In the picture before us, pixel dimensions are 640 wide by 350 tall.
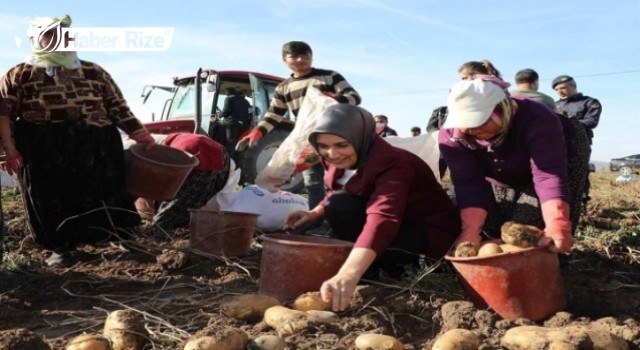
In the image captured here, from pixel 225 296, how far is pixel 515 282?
1.24 meters

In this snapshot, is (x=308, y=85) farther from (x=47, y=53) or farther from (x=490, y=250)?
(x=490, y=250)

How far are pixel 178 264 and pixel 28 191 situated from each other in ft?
3.55

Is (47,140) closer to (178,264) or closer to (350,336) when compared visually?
(178,264)

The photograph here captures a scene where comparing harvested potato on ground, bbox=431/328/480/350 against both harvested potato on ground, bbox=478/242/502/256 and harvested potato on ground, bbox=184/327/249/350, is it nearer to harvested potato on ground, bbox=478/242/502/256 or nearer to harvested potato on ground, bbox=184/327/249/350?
harvested potato on ground, bbox=478/242/502/256

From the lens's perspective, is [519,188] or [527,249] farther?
[519,188]

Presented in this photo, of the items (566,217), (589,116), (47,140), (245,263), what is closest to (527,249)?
(566,217)

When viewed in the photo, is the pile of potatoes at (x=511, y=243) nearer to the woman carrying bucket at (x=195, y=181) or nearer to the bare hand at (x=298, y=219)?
the bare hand at (x=298, y=219)

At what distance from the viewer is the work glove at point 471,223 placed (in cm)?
280

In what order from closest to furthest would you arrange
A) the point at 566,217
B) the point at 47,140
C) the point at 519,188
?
the point at 566,217 < the point at 519,188 < the point at 47,140

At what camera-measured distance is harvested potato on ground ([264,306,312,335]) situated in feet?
7.41

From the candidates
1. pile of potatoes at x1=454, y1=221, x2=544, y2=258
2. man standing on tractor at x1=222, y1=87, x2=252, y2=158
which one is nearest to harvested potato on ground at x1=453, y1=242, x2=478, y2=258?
pile of potatoes at x1=454, y1=221, x2=544, y2=258

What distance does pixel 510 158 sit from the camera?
9.93 ft

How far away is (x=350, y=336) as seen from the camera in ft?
7.45

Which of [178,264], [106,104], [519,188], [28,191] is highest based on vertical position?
[106,104]
